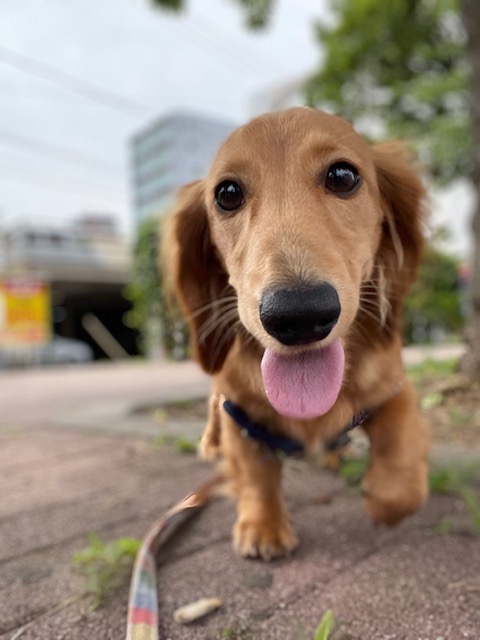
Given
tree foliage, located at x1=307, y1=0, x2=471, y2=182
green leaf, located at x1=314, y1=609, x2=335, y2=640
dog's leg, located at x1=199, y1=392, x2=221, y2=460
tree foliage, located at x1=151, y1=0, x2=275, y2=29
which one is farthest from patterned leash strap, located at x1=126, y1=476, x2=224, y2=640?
tree foliage, located at x1=307, y1=0, x2=471, y2=182

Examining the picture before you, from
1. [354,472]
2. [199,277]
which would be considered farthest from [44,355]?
[199,277]

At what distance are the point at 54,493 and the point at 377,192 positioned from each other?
1671 millimetres

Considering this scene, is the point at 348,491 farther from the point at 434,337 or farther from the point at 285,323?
the point at 434,337

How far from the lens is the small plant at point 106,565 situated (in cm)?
140

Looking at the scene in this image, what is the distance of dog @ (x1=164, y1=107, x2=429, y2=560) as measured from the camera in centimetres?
115

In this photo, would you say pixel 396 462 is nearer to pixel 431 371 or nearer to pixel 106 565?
pixel 106 565

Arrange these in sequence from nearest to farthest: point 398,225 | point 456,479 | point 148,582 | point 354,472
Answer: point 148,582
point 398,225
point 456,479
point 354,472

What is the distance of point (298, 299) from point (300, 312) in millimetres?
23

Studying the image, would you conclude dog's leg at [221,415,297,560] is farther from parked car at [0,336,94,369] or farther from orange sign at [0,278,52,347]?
parked car at [0,336,94,369]

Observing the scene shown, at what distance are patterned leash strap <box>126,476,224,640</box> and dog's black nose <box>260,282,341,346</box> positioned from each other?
37 cm

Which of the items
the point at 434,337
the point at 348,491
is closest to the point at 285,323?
the point at 348,491

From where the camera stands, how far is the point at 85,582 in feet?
4.75

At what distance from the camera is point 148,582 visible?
135 centimetres

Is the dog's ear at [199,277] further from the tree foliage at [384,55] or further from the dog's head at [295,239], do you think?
the tree foliage at [384,55]
